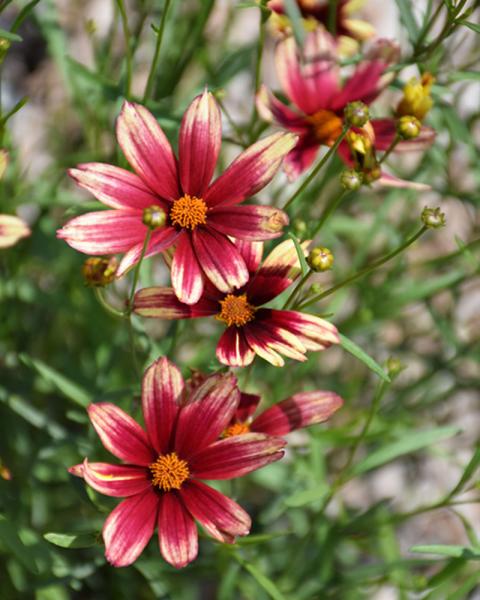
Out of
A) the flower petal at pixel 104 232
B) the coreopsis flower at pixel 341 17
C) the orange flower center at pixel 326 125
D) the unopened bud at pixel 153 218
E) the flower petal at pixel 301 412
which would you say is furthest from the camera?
the coreopsis flower at pixel 341 17

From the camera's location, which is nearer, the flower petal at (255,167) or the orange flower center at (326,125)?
the flower petal at (255,167)

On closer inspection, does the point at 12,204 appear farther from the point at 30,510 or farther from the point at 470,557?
the point at 470,557

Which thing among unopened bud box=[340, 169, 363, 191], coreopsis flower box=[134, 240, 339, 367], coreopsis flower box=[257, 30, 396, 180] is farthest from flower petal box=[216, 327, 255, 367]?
coreopsis flower box=[257, 30, 396, 180]

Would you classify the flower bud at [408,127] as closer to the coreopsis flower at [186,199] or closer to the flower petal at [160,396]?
the coreopsis flower at [186,199]

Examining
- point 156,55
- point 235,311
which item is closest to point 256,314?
point 235,311

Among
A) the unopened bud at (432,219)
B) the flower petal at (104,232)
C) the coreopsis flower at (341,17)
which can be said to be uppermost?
the coreopsis flower at (341,17)

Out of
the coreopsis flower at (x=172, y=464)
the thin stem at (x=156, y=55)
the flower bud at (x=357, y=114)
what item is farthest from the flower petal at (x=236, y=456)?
the thin stem at (x=156, y=55)

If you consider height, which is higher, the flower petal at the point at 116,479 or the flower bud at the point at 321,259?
the flower bud at the point at 321,259
